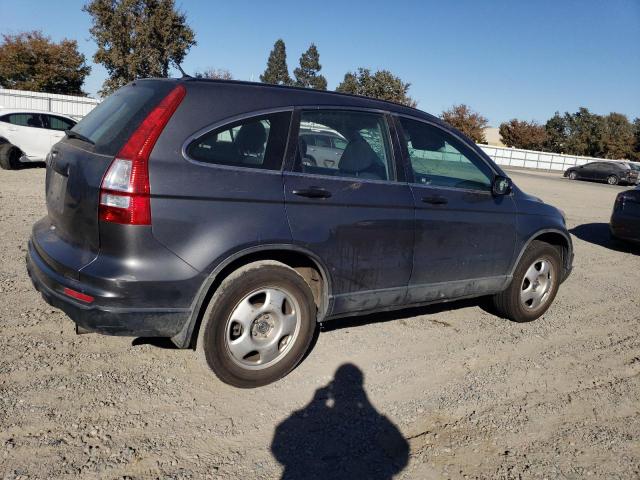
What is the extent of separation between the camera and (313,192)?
3.44 metres

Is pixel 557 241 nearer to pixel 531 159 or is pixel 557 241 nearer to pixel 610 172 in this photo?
pixel 610 172

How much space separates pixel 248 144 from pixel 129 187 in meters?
0.80

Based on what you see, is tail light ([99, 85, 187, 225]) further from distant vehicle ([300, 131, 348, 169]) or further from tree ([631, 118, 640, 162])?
tree ([631, 118, 640, 162])

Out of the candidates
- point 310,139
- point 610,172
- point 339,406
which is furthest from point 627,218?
point 610,172

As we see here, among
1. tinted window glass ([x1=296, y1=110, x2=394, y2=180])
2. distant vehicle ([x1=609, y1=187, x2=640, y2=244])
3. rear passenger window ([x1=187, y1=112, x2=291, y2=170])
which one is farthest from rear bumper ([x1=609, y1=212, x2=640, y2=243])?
rear passenger window ([x1=187, y1=112, x2=291, y2=170])

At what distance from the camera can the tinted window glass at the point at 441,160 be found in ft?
13.5

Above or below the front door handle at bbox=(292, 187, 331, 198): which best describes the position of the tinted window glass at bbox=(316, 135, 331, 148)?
above

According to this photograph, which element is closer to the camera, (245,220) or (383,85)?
(245,220)

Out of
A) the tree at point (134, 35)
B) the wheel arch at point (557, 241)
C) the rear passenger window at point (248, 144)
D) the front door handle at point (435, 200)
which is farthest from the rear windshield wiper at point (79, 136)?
the tree at point (134, 35)

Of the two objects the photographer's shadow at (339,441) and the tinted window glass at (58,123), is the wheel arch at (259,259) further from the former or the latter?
the tinted window glass at (58,123)

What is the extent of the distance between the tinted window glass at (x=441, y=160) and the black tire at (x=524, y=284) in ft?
2.88

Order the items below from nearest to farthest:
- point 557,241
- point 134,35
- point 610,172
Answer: point 557,241 < point 134,35 < point 610,172

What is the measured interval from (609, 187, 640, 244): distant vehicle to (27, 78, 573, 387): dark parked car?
5734mm

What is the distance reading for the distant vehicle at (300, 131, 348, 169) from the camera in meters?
3.54
